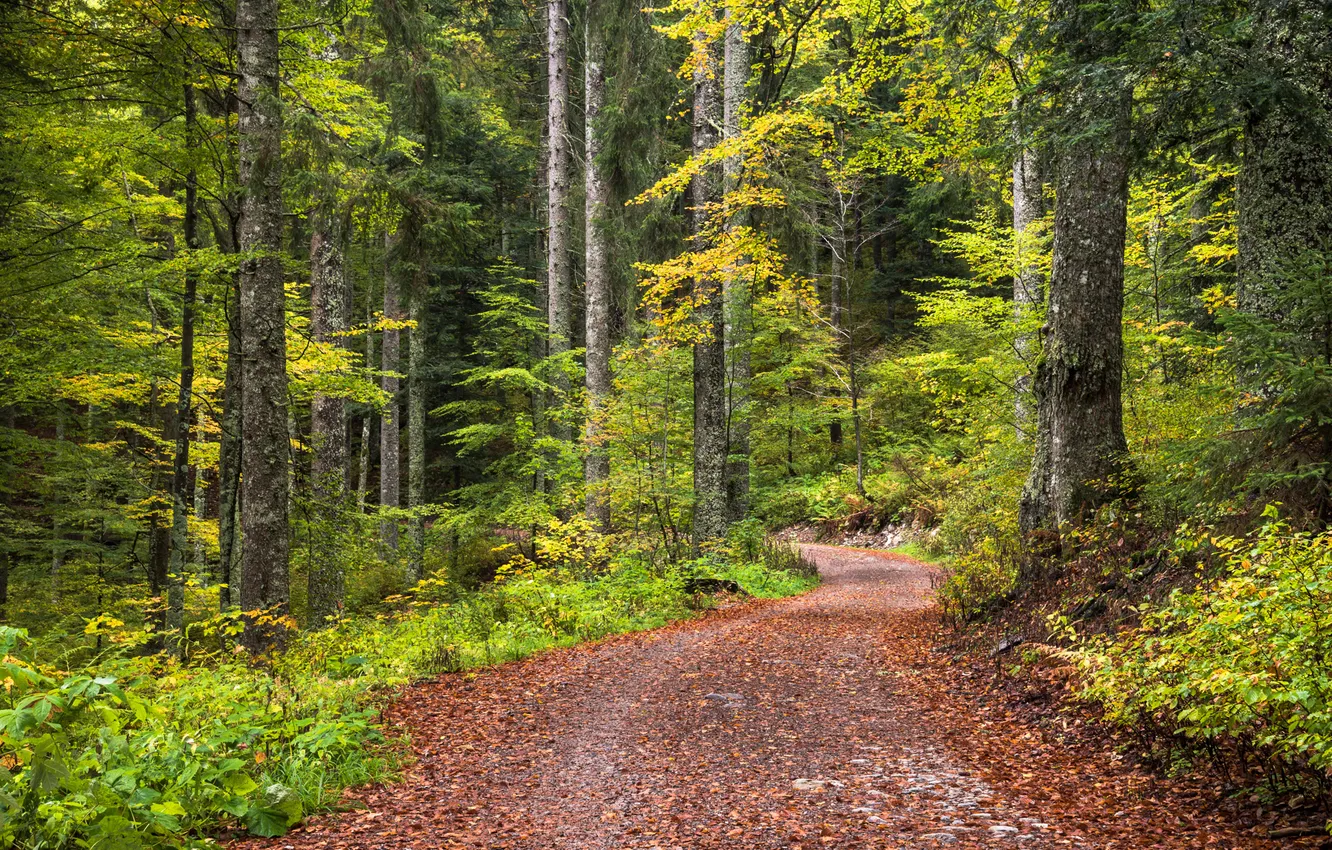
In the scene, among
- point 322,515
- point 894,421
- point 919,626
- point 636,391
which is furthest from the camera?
point 894,421

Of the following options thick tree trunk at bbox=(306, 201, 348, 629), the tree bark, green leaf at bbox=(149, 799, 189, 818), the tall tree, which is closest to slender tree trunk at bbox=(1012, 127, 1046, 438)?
the tall tree

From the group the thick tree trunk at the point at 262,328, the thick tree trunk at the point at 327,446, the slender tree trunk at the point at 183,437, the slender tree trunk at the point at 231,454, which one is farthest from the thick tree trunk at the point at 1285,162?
the slender tree trunk at the point at 183,437

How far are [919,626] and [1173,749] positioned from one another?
472 cm

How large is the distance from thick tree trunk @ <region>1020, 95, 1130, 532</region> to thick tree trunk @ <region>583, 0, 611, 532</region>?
26.3ft

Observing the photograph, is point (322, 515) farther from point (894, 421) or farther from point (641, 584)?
point (894, 421)

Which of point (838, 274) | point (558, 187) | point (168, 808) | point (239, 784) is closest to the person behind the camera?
point (168, 808)

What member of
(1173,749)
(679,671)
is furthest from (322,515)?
(1173,749)

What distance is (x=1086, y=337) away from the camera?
7188 millimetres

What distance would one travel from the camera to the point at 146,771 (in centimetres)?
342

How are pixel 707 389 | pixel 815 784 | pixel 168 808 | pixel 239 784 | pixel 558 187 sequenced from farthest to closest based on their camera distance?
pixel 558 187, pixel 707 389, pixel 815 784, pixel 239 784, pixel 168 808

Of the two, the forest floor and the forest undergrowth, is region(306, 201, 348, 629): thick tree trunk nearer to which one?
the forest undergrowth

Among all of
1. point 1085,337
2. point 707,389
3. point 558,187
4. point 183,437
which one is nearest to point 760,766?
point 1085,337

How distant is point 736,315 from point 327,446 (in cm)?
764

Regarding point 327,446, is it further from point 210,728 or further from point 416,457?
point 210,728
